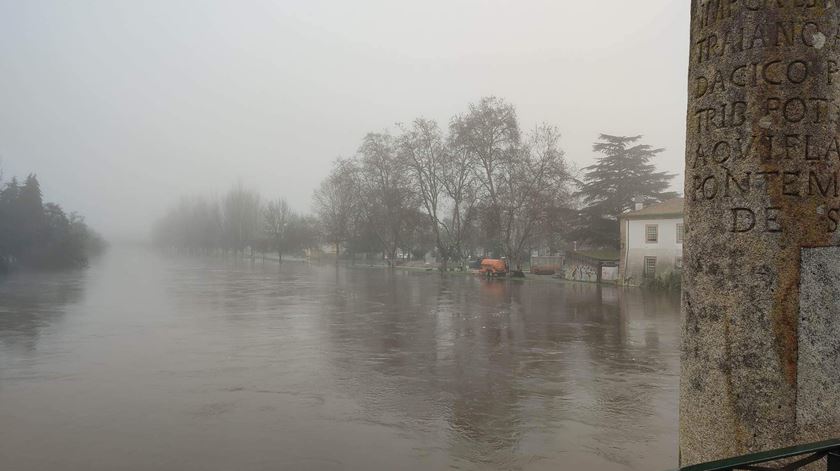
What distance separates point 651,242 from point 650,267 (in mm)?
1525

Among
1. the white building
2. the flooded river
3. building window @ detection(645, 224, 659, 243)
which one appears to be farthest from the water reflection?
building window @ detection(645, 224, 659, 243)

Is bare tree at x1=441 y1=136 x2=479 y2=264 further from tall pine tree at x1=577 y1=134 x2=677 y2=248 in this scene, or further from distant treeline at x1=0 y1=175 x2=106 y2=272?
distant treeline at x1=0 y1=175 x2=106 y2=272

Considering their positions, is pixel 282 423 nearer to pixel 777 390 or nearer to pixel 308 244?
pixel 777 390

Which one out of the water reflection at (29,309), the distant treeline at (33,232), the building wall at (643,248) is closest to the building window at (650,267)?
the building wall at (643,248)

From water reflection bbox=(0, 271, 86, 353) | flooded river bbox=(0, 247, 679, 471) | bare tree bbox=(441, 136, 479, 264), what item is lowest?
flooded river bbox=(0, 247, 679, 471)

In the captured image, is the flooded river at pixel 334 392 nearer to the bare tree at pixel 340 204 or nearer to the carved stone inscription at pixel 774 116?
the carved stone inscription at pixel 774 116

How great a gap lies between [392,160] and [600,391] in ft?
165

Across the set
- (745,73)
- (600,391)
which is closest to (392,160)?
(600,391)

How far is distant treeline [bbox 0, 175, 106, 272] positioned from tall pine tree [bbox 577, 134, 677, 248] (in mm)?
44726

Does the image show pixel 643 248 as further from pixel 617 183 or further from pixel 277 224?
pixel 277 224

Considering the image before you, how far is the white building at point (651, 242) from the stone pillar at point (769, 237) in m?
33.0

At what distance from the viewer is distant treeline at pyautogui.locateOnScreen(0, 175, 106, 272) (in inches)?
1837

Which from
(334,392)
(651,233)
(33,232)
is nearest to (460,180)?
(651,233)

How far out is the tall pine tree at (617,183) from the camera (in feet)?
166
